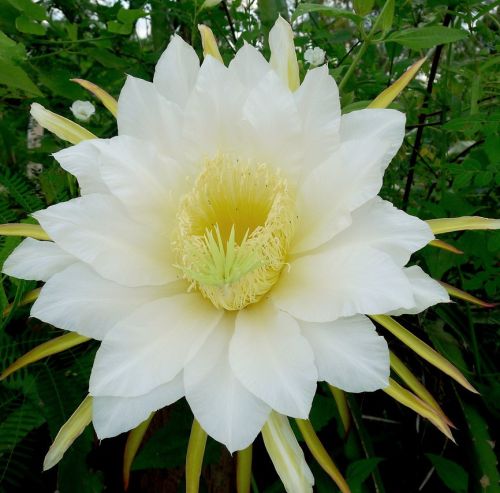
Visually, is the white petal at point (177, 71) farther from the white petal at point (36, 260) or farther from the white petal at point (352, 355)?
the white petal at point (352, 355)

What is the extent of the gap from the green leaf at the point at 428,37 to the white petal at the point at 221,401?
1.74 feet

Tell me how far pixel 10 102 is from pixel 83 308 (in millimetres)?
1023

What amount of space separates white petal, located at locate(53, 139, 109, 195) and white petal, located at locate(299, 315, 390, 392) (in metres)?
0.36

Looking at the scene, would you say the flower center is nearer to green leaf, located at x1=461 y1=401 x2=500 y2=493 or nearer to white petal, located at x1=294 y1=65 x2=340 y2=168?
white petal, located at x1=294 y1=65 x2=340 y2=168

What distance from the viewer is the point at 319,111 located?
641 millimetres

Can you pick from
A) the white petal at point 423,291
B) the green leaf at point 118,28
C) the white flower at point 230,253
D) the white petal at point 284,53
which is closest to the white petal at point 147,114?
the white flower at point 230,253

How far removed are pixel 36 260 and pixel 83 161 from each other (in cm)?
14

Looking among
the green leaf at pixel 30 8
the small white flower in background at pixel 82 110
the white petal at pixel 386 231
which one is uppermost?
the green leaf at pixel 30 8

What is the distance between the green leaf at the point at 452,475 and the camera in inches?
29.4

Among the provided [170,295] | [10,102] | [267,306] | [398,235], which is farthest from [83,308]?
[10,102]

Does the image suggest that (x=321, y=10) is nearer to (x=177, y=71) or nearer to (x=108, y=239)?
(x=177, y=71)

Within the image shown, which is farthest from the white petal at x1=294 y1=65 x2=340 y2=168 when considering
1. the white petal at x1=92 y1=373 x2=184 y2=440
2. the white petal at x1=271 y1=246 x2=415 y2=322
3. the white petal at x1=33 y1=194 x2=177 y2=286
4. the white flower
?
the white petal at x1=92 y1=373 x2=184 y2=440

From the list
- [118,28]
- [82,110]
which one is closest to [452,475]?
[82,110]

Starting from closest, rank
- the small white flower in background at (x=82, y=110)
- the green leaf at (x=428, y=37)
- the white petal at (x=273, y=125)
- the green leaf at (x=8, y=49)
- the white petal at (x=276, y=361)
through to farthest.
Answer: the white petal at (x=276, y=361)
the white petal at (x=273, y=125)
the green leaf at (x=428, y=37)
the green leaf at (x=8, y=49)
the small white flower in background at (x=82, y=110)
